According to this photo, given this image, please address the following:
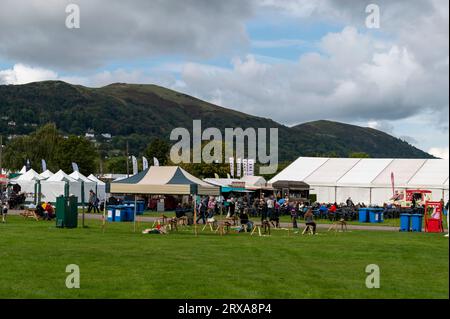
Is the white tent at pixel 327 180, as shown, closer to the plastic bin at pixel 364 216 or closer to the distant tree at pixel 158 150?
the plastic bin at pixel 364 216

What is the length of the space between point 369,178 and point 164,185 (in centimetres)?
3180

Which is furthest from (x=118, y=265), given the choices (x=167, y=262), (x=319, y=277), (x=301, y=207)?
(x=301, y=207)

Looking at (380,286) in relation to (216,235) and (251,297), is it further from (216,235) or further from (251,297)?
(216,235)

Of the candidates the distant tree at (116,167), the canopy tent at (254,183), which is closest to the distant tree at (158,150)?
the distant tree at (116,167)

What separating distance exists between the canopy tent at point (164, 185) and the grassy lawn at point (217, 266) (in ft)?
8.71

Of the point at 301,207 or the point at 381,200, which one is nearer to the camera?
the point at 301,207

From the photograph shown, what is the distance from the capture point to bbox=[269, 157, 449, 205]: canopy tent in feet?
184

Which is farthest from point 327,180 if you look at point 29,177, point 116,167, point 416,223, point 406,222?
point 116,167

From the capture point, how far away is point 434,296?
493 inches

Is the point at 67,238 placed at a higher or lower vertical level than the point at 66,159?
lower

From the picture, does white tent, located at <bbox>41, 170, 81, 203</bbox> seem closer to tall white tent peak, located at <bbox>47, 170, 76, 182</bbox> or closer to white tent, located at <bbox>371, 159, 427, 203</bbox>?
tall white tent peak, located at <bbox>47, 170, 76, 182</bbox>

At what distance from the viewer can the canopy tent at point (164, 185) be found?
28.9 metres
